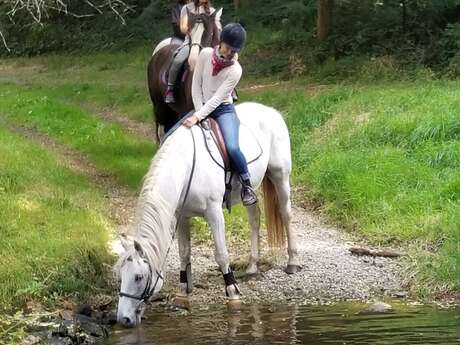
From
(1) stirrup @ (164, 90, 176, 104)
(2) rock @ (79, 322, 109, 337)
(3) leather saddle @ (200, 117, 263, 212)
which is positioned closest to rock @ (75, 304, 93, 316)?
(2) rock @ (79, 322, 109, 337)

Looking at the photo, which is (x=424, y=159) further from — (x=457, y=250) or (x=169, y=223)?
(x=169, y=223)

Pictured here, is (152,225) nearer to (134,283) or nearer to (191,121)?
(134,283)

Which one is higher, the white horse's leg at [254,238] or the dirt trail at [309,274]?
the white horse's leg at [254,238]

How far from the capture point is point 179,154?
7469 mm

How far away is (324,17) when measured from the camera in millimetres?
21672

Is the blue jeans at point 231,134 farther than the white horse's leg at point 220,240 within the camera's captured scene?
Yes

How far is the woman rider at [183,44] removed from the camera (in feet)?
34.4

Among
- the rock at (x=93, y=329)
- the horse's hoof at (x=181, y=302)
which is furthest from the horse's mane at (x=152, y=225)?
the horse's hoof at (x=181, y=302)

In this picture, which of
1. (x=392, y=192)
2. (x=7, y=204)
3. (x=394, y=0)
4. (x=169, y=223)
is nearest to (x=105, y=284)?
(x=169, y=223)

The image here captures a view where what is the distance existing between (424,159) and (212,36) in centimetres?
364

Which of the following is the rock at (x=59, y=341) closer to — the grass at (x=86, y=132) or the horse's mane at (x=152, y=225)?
the horse's mane at (x=152, y=225)

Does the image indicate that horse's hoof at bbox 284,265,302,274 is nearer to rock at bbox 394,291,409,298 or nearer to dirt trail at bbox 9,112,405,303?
dirt trail at bbox 9,112,405,303

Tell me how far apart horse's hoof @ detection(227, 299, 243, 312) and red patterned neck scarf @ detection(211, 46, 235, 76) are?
2.24 meters

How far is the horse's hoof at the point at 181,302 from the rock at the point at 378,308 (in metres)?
1.66
